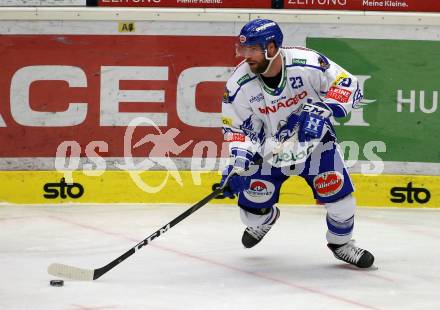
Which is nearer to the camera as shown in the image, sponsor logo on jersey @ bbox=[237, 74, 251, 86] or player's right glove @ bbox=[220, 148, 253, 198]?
player's right glove @ bbox=[220, 148, 253, 198]

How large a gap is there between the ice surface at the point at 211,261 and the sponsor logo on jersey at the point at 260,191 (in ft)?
1.25

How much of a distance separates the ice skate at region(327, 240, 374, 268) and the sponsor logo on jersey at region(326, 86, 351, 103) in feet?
2.76

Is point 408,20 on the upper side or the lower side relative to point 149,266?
upper

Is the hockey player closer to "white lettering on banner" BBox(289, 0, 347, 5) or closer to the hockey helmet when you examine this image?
the hockey helmet

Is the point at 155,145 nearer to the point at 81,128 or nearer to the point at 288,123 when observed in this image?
the point at 81,128

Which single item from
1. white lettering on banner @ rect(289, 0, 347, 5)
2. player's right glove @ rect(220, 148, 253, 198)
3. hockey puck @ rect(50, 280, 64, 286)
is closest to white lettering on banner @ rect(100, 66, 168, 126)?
white lettering on banner @ rect(289, 0, 347, 5)

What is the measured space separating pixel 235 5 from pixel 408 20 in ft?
4.37

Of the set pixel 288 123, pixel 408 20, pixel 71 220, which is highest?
pixel 408 20

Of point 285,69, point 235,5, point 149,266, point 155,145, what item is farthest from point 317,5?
point 149,266

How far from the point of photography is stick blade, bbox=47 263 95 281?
553cm

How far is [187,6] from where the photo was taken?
8.08 metres

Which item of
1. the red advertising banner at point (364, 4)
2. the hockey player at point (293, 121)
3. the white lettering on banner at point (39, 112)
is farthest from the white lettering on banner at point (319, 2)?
the hockey player at point (293, 121)

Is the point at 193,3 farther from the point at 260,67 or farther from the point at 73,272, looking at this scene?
the point at 73,272

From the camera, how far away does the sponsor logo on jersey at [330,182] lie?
586 centimetres
